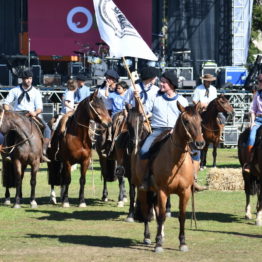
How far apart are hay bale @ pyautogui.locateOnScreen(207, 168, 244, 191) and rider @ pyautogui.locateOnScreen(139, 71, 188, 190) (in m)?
6.95

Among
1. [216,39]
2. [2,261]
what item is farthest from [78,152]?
[216,39]

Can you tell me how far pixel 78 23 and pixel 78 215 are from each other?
929 inches

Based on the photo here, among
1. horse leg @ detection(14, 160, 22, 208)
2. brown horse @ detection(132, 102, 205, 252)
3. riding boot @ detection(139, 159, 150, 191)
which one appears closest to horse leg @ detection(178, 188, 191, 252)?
brown horse @ detection(132, 102, 205, 252)

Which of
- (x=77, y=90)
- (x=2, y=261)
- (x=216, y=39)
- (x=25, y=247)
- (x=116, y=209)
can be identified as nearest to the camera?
(x=2, y=261)

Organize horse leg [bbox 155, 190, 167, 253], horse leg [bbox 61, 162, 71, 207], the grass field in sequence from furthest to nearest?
1. horse leg [bbox 61, 162, 71, 207]
2. horse leg [bbox 155, 190, 167, 253]
3. the grass field

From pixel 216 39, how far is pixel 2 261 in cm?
2675

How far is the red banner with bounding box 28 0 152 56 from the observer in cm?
3841

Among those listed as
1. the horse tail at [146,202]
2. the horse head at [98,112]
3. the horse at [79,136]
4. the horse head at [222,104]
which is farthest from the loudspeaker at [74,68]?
the horse tail at [146,202]

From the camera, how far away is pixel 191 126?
38.2ft

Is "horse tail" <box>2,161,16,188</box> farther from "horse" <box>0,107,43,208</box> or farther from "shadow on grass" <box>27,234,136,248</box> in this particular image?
"shadow on grass" <box>27,234,136,248</box>

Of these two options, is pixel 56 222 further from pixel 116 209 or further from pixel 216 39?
pixel 216 39

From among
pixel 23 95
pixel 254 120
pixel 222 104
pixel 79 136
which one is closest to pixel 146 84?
pixel 254 120

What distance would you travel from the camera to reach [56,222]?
14906 mm

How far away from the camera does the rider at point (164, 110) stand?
12.6 metres
